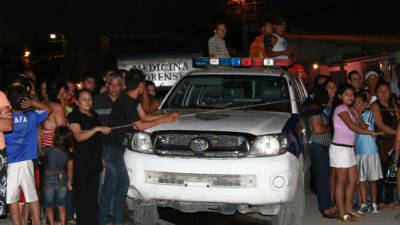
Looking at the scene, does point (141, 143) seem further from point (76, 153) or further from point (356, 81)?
point (356, 81)

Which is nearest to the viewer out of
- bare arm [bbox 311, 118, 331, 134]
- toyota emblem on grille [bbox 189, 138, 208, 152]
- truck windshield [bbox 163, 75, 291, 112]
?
toyota emblem on grille [bbox 189, 138, 208, 152]

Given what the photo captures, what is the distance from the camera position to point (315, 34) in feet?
82.8

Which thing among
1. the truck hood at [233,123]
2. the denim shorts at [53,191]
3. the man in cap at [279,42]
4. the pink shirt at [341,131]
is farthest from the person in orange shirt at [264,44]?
the denim shorts at [53,191]

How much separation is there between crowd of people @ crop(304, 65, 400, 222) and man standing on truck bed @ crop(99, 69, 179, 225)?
2062 millimetres

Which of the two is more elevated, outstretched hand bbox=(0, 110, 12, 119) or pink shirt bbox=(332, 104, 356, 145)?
outstretched hand bbox=(0, 110, 12, 119)

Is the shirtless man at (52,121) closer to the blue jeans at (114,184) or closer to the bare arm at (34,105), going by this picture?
the bare arm at (34,105)

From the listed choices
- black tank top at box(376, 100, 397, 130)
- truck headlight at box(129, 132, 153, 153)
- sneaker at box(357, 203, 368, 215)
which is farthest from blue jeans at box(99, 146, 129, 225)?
black tank top at box(376, 100, 397, 130)

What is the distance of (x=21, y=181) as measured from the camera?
579cm

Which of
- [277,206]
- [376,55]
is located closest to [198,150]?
[277,206]

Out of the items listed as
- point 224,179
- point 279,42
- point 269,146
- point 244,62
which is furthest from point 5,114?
point 279,42

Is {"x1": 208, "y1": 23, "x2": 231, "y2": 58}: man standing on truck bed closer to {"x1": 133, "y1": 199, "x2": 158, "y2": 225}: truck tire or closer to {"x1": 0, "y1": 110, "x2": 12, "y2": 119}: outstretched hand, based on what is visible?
{"x1": 133, "y1": 199, "x2": 158, "y2": 225}: truck tire

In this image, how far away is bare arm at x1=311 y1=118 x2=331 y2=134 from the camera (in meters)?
6.99

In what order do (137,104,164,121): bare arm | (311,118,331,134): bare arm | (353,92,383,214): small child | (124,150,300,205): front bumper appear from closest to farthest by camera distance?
A: (124,150,300,205): front bumper < (137,104,164,121): bare arm < (311,118,331,134): bare arm < (353,92,383,214): small child

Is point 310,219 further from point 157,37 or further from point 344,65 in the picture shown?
point 157,37
